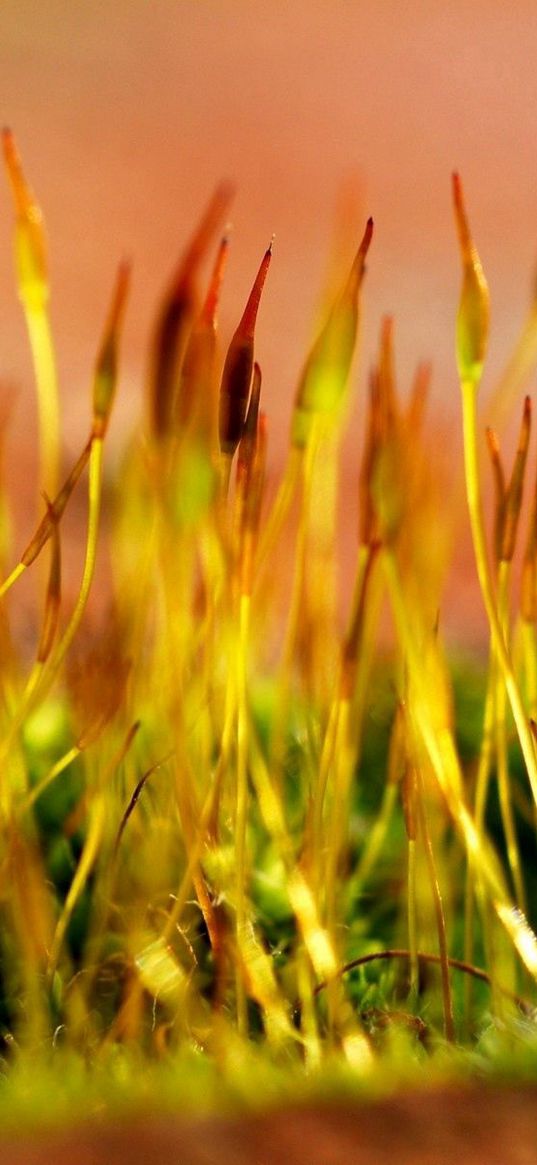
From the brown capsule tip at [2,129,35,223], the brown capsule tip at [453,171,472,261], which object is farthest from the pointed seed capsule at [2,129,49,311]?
the brown capsule tip at [453,171,472,261]

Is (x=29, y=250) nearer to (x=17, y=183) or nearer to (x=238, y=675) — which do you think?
(x=17, y=183)

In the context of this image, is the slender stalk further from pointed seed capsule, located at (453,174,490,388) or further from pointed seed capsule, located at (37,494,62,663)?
pointed seed capsule, located at (37,494,62,663)

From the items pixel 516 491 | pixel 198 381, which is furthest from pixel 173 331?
pixel 516 491

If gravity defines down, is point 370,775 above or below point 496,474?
below

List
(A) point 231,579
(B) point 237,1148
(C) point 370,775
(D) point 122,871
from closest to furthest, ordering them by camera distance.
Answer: (B) point 237,1148 < (A) point 231,579 < (D) point 122,871 < (C) point 370,775

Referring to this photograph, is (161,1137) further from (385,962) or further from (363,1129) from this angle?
(385,962)

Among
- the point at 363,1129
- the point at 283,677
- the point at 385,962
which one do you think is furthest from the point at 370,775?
the point at 363,1129

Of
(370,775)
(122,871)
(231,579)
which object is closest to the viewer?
(231,579)

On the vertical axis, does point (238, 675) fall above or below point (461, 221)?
below
